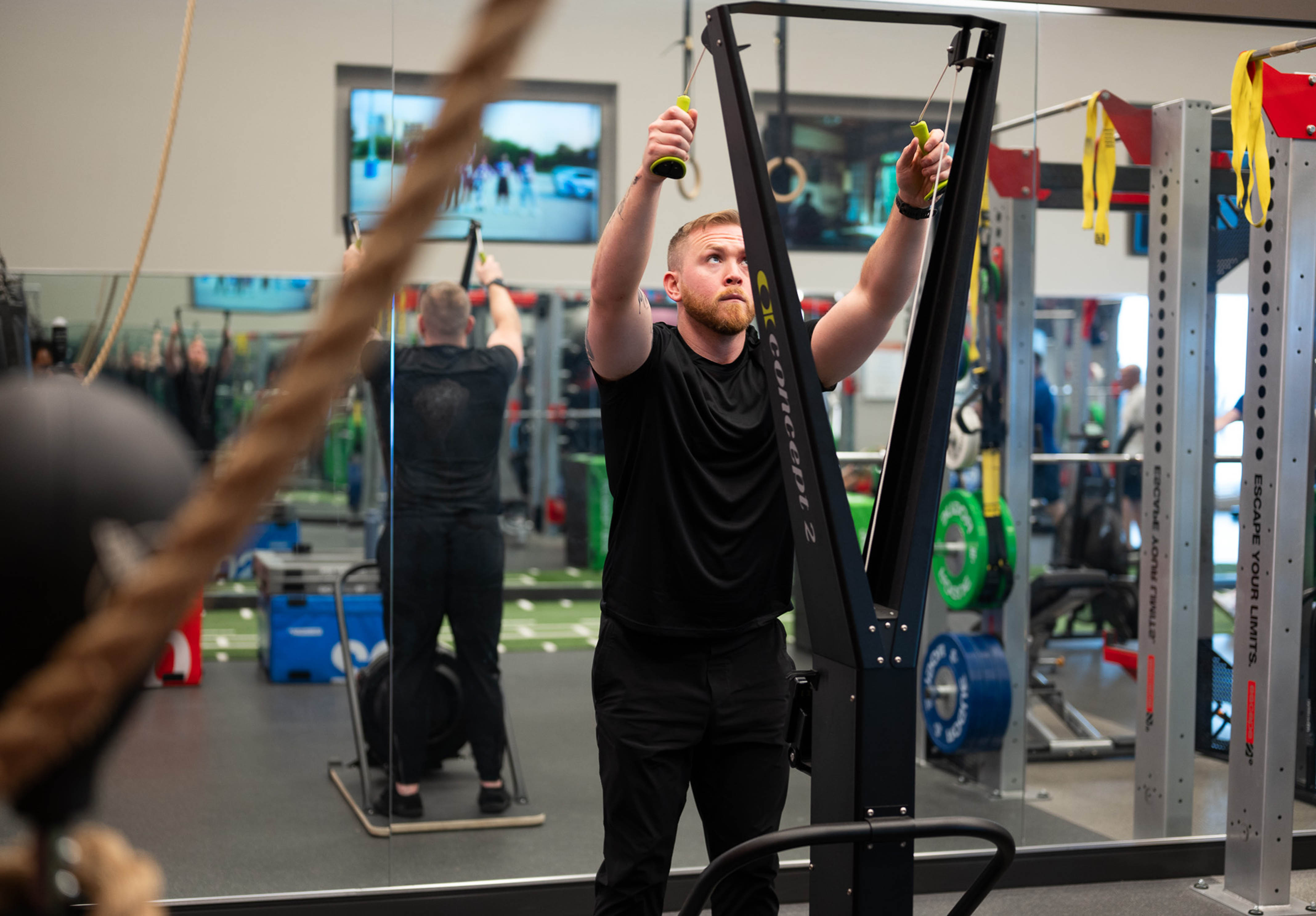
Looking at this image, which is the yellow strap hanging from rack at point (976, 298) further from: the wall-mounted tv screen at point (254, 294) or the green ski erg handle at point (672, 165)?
the wall-mounted tv screen at point (254, 294)

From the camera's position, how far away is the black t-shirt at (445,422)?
11.7 feet

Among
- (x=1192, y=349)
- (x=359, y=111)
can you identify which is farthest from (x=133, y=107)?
(x=1192, y=349)

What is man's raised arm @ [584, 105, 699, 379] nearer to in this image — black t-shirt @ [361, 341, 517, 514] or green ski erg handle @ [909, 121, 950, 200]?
green ski erg handle @ [909, 121, 950, 200]

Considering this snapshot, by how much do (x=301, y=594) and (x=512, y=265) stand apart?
2315mm

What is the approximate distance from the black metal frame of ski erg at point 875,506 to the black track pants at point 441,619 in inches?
82.6

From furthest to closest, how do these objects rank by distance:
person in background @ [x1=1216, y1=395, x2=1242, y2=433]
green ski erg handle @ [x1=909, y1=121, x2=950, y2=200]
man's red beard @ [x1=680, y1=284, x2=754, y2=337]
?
person in background @ [x1=1216, y1=395, x2=1242, y2=433]
man's red beard @ [x1=680, y1=284, x2=754, y2=337]
green ski erg handle @ [x1=909, y1=121, x2=950, y2=200]

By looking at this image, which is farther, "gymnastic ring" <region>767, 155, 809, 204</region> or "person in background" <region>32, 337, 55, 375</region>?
"person in background" <region>32, 337, 55, 375</region>

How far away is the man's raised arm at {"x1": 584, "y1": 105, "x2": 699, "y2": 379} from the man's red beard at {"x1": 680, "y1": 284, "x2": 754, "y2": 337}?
0.36 ft

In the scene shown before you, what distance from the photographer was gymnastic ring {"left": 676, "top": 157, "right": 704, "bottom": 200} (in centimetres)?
362

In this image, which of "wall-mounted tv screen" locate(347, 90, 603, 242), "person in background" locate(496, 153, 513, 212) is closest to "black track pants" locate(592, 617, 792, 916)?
"wall-mounted tv screen" locate(347, 90, 603, 242)

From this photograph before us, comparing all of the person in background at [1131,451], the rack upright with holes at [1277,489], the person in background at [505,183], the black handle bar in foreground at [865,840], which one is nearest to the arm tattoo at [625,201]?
the black handle bar in foreground at [865,840]

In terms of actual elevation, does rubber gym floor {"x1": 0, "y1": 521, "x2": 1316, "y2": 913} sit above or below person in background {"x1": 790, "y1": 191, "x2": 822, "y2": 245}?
below

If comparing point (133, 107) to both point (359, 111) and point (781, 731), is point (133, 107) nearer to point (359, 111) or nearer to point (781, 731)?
point (359, 111)

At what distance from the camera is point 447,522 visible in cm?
368
